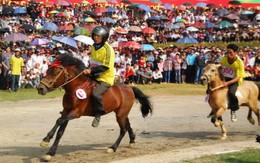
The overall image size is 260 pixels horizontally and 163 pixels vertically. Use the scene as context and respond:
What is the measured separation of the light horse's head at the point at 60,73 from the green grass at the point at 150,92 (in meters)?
9.87

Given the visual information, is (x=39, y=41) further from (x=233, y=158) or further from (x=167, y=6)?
(x=233, y=158)

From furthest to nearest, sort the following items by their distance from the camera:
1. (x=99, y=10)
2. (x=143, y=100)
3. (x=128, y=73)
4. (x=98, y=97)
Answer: (x=99, y=10) → (x=128, y=73) → (x=143, y=100) → (x=98, y=97)

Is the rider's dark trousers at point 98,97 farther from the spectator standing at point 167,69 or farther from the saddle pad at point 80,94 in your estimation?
the spectator standing at point 167,69

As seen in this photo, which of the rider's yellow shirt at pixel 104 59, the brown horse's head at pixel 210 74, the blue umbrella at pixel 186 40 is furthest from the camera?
the blue umbrella at pixel 186 40

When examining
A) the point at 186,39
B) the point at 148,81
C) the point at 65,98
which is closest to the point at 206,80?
the point at 65,98

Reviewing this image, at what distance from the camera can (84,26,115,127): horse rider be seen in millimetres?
10867

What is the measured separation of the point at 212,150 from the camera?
1138cm

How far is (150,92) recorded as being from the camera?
23719mm

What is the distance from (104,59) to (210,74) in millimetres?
3115

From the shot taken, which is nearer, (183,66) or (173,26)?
(183,66)

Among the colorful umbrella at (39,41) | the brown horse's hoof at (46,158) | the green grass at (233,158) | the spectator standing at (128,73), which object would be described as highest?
the colorful umbrella at (39,41)

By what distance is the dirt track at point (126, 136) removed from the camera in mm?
10773

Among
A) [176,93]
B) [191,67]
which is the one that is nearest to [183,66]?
[191,67]

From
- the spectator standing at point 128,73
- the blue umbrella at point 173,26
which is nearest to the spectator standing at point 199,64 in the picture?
the spectator standing at point 128,73
